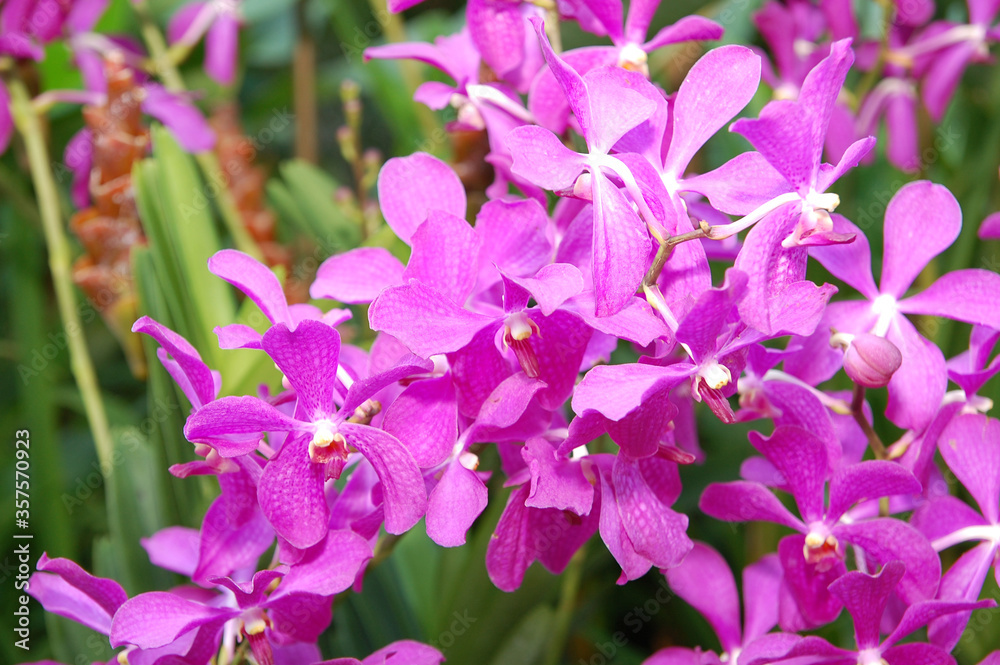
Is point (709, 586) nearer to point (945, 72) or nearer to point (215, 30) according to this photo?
point (945, 72)

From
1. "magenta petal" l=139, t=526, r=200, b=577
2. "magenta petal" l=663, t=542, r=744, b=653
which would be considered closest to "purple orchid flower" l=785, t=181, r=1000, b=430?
"magenta petal" l=663, t=542, r=744, b=653

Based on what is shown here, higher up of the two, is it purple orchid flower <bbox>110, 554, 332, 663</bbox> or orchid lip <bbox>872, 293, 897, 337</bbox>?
orchid lip <bbox>872, 293, 897, 337</bbox>

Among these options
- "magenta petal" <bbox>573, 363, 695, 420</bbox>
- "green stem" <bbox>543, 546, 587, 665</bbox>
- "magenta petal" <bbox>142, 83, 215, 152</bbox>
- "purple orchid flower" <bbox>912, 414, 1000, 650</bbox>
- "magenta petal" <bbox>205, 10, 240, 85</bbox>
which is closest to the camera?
"magenta petal" <bbox>573, 363, 695, 420</bbox>

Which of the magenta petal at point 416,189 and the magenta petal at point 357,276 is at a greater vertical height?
the magenta petal at point 416,189

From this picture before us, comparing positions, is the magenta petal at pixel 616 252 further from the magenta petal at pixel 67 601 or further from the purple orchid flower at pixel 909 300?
the magenta petal at pixel 67 601

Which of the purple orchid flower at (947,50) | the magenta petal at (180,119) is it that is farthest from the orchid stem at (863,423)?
the magenta petal at (180,119)

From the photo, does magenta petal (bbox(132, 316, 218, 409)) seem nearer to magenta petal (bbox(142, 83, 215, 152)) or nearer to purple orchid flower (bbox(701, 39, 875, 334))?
purple orchid flower (bbox(701, 39, 875, 334))

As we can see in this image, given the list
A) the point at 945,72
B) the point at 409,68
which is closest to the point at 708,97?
the point at 945,72
